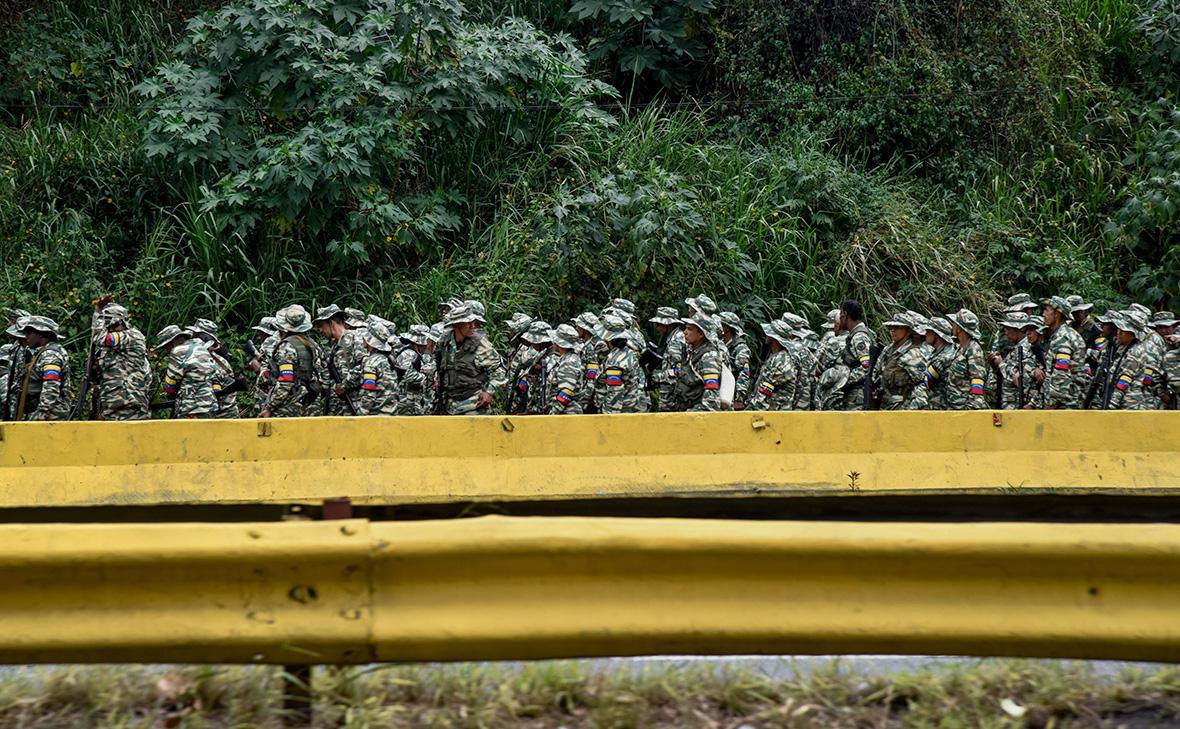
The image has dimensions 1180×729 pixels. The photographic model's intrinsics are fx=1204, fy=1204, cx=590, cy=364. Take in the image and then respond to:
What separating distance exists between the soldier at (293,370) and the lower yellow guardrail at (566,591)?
8739 mm

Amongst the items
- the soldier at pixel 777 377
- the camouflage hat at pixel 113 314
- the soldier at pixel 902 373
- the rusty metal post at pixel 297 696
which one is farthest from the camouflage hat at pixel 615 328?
the rusty metal post at pixel 297 696

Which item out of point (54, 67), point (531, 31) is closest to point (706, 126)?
point (531, 31)

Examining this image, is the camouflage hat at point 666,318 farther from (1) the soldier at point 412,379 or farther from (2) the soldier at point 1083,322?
(2) the soldier at point 1083,322

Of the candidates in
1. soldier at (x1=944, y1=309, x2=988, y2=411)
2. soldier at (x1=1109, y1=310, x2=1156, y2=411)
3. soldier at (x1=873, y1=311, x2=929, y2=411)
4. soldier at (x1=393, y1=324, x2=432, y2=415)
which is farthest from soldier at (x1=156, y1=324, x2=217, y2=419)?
soldier at (x1=1109, y1=310, x2=1156, y2=411)

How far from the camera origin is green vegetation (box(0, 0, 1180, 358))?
15289 millimetres

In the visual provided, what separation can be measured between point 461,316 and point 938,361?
4.69m

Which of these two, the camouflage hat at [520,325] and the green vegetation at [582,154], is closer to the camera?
the camouflage hat at [520,325]

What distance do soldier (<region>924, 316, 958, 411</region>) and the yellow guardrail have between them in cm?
414

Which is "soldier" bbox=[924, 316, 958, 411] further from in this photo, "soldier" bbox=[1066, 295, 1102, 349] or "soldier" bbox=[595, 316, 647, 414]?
"soldier" bbox=[595, 316, 647, 414]

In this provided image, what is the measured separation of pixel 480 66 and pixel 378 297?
3.36 m

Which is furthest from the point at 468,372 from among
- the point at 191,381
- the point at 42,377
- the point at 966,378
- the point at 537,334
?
the point at 966,378

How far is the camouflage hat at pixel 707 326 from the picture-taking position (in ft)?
37.8

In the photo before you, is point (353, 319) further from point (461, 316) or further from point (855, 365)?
point (855, 365)

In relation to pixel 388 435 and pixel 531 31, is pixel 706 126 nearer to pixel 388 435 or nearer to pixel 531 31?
pixel 531 31
